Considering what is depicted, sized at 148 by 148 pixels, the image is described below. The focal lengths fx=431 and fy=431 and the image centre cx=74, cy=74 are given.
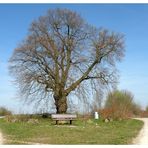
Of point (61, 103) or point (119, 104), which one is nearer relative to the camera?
point (61, 103)

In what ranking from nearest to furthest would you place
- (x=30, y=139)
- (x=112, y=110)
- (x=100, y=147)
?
1. (x=100, y=147)
2. (x=30, y=139)
3. (x=112, y=110)

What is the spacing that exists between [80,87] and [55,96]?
2333 millimetres

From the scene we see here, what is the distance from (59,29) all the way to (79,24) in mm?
1814

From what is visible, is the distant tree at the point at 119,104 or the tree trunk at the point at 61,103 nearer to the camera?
the distant tree at the point at 119,104

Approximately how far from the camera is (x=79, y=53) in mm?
37656

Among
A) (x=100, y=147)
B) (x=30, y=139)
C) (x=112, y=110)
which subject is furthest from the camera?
(x=112, y=110)

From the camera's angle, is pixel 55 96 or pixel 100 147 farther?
pixel 55 96

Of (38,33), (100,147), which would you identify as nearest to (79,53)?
(38,33)

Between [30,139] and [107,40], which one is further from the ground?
[107,40]

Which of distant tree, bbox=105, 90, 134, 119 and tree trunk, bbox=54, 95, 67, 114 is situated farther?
tree trunk, bbox=54, 95, 67, 114

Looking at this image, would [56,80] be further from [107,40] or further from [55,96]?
[107,40]

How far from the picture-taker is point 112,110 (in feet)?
120

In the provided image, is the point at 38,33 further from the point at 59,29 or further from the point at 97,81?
the point at 97,81

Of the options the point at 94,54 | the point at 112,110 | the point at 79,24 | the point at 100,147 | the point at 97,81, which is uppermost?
the point at 79,24
